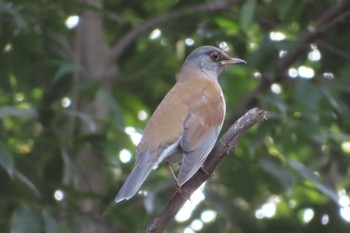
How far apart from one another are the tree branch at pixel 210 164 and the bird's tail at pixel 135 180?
0.31m

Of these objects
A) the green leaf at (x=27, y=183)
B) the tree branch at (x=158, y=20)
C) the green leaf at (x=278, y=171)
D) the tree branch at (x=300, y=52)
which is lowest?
the green leaf at (x=278, y=171)

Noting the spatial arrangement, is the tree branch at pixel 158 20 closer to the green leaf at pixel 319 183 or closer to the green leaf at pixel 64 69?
the green leaf at pixel 64 69

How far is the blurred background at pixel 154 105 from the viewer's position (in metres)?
8.02

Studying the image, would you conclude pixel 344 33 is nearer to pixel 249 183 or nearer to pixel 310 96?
pixel 310 96

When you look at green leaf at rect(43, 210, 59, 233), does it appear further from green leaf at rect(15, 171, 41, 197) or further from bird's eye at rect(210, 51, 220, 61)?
bird's eye at rect(210, 51, 220, 61)

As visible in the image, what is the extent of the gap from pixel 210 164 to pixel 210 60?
→ 2.44 meters

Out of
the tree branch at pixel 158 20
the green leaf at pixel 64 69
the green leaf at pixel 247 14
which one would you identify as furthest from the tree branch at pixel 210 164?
the tree branch at pixel 158 20

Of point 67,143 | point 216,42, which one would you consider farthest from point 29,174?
point 216,42

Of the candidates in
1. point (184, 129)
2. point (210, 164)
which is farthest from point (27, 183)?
point (210, 164)

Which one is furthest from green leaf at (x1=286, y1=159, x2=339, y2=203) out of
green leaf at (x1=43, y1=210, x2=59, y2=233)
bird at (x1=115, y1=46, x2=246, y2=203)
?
green leaf at (x1=43, y1=210, x2=59, y2=233)

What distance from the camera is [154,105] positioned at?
33.3ft

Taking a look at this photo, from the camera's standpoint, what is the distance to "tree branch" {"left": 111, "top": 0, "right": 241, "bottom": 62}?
918cm

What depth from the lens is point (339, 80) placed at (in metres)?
8.76

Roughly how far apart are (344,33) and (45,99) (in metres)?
2.82
